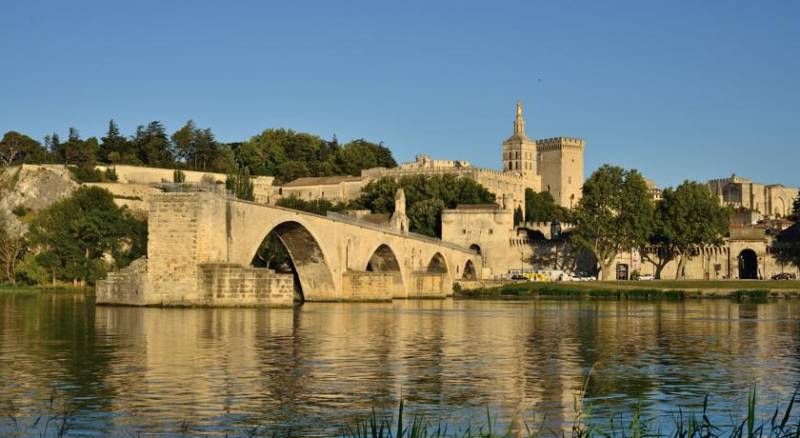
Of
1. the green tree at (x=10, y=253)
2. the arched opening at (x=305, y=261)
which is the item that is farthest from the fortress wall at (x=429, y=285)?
the green tree at (x=10, y=253)

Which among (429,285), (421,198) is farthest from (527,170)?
(429,285)

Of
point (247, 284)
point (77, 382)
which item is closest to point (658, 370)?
point (77, 382)

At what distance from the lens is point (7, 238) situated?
307 ft

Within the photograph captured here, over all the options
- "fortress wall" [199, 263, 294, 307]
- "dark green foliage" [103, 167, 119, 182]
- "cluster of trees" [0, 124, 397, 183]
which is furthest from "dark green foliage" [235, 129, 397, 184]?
"fortress wall" [199, 263, 294, 307]

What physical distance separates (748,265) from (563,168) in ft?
201

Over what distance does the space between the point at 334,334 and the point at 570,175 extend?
449ft

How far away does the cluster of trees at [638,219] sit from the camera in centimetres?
10194

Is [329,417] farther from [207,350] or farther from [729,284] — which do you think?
[729,284]

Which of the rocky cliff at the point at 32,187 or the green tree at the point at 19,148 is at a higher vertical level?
Result: the green tree at the point at 19,148

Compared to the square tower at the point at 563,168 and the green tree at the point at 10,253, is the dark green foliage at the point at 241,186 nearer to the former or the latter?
the green tree at the point at 10,253

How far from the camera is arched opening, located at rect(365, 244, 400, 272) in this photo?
256ft

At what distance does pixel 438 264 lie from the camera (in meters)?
92.8

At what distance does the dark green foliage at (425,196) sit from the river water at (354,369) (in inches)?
2702

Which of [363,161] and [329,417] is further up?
[363,161]
